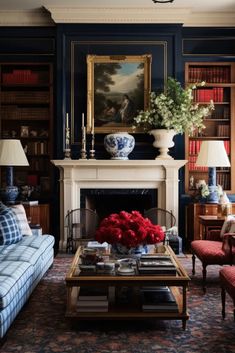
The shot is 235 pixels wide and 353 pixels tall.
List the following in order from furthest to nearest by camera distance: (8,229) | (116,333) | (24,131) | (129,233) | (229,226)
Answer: (24,131)
(229,226)
(8,229)
(129,233)
(116,333)

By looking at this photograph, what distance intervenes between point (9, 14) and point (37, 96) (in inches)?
47.9

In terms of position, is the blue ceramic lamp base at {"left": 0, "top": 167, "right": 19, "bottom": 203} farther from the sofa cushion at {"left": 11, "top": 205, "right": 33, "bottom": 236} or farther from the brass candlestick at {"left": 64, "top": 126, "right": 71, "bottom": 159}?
the sofa cushion at {"left": 11, "top": 205, "right": 33, "bottom": 236}

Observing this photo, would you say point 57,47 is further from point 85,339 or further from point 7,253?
point 85,339

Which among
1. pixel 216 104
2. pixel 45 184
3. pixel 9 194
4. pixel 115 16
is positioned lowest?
pixel 9 194

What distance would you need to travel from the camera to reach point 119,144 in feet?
21.5

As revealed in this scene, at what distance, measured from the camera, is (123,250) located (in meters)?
3.94

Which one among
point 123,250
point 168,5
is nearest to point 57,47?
point 168,5

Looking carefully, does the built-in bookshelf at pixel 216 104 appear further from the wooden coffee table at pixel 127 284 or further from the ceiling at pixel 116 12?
the wooden coffee table at pixel 127 284

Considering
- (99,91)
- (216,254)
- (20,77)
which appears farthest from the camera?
(20,77)

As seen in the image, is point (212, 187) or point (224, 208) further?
point (212, 187)

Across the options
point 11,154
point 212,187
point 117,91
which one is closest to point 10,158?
point 11,154

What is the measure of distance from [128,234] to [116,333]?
77 centimetres

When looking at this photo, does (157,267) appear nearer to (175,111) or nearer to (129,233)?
(129,233)

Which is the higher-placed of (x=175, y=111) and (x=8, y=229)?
(x=175, y=111)
